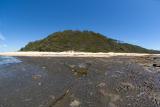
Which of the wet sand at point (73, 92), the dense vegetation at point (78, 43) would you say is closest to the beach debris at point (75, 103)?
the wet sand at point (73, 92)

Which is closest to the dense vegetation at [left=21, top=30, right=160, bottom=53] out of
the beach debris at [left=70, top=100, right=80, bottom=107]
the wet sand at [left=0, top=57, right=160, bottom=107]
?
the wet sand at [left=0, top=57, right=160, bottom=107]

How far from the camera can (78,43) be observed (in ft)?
207

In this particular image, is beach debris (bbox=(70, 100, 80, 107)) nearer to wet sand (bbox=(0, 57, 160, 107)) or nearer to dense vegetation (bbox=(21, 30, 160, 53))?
wet sand (bbox=(0, 57, 160, 107))

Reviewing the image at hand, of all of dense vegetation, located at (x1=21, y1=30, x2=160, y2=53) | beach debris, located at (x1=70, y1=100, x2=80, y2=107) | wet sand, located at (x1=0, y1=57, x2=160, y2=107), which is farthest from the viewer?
dense vegetation, located at (x1=21, y1=30, x2=160, y2=53)

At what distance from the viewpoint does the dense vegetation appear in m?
57.9

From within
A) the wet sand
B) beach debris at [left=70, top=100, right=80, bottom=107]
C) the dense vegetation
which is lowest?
beach debris at [left=70, top=100, right=80, bottom=107]

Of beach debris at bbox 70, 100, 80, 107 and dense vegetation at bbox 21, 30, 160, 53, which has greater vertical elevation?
dense vegetation at bbox 21, 30, 160, 53

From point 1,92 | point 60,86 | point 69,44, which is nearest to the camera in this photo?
point 1,92

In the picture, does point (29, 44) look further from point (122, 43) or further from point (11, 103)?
point (11, 103)

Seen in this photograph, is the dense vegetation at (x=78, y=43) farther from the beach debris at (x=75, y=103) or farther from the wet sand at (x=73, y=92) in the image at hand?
the beach debris at (x=75, y=103)

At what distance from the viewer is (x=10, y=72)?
1002cm

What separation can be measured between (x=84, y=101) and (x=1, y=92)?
3.24 m

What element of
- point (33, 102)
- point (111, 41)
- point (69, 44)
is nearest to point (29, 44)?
point (69, 44)

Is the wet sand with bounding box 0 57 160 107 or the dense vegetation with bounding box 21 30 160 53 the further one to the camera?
the dense vegetation with bounding box 21 30 160 53
